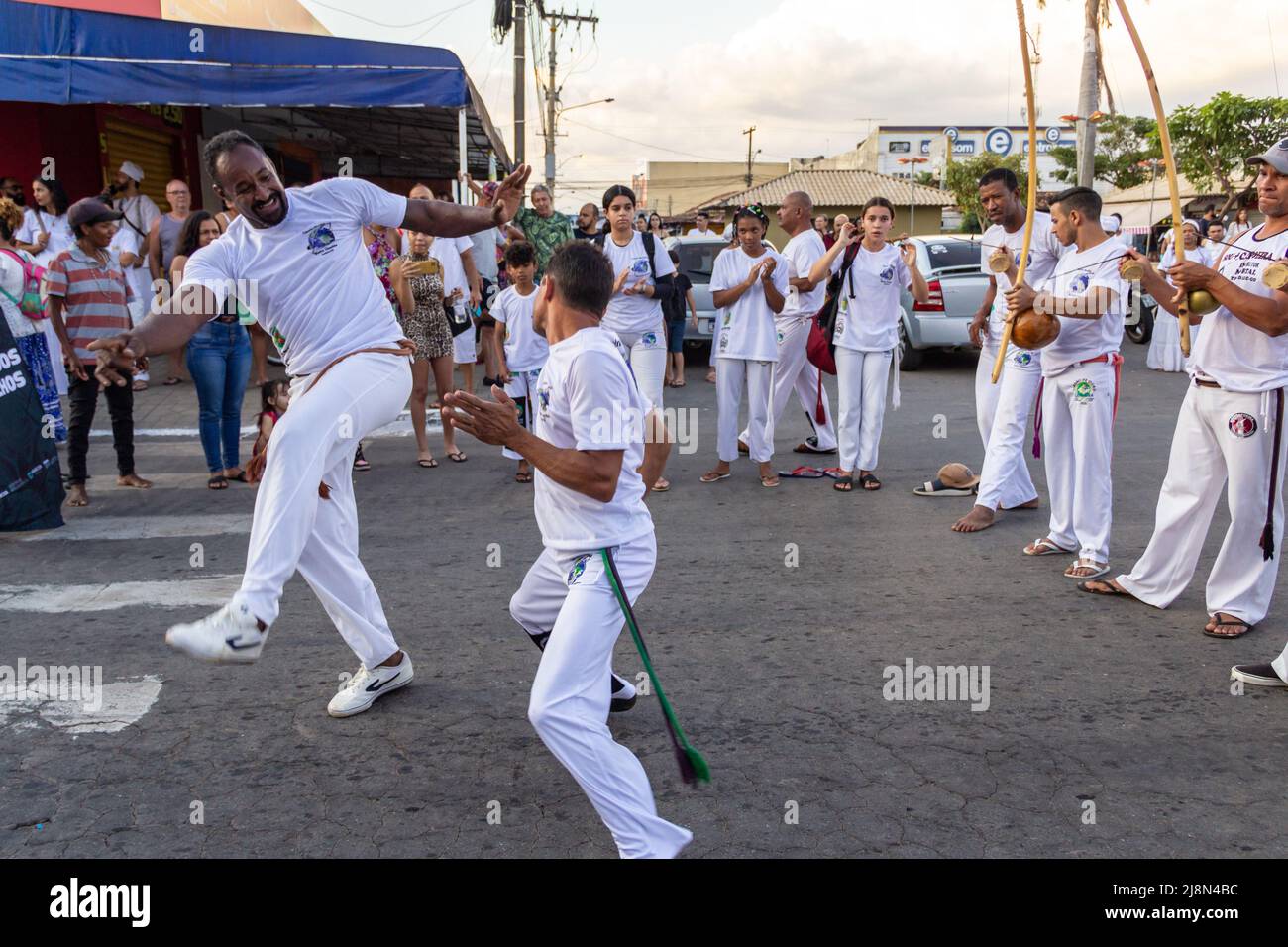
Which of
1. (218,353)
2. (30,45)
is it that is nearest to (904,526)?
(218,353)

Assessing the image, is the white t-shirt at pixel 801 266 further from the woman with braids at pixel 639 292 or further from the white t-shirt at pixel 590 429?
the white t-shirt at pixel 590 429

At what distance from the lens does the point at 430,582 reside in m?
5.93

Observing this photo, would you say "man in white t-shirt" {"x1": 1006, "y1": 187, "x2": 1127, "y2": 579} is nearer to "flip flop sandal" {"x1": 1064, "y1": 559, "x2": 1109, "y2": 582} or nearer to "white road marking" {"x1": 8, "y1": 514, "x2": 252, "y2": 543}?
"flip flop sandal" {"x1": 1064, "y1": 559, "x2": 1109, "y2": 582}

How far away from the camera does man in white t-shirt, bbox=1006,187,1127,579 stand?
582 cm

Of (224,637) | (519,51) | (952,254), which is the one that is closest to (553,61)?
(519,51)

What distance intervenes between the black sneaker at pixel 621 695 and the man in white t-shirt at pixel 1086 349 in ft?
9.56

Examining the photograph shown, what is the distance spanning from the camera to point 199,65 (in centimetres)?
1198

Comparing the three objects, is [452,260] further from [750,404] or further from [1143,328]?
[1143,328]

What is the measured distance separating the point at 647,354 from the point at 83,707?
5.15 m

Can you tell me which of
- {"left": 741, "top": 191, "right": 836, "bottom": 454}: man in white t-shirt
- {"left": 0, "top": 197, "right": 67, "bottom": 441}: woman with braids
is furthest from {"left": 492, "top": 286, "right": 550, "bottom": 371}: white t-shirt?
{"left": 0, "top": 197, "right": 67, "bottom": 441}: woman with braids

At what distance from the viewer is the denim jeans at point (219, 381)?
796 cm

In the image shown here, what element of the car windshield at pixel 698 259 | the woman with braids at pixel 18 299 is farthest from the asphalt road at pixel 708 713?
the car windshield at pixel 698 259
